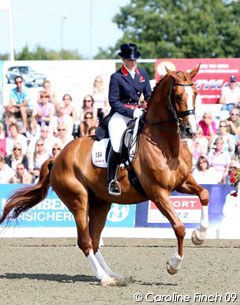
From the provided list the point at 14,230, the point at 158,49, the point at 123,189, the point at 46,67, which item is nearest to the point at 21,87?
the point at 46,67

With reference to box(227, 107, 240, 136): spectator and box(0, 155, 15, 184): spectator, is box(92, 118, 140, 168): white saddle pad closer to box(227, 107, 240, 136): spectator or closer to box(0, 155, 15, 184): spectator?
box(0, 155, 15, 184): spectator

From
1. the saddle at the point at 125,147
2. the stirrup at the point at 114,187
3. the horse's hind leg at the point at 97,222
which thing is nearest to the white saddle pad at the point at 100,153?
the saddle at the point at 125,147

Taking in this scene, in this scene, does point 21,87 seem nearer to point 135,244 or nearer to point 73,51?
point 135,244

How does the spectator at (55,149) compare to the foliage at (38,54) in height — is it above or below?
above

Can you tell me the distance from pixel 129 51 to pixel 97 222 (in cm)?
196

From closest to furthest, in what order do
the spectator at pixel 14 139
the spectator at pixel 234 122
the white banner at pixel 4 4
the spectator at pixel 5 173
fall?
the spectator at pixel 5 173
the spectator at pixel 234 122
the spectator at pixel 14 139
the white banner at pixel 4 4

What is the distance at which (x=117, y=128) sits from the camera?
32.1ft

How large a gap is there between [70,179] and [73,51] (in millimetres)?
108648

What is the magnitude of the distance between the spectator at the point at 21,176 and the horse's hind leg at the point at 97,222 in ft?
18.8

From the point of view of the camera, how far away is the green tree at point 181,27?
5272 centimetres

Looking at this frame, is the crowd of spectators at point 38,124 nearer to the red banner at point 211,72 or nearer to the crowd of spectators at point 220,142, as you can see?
the red banner at point 211,72

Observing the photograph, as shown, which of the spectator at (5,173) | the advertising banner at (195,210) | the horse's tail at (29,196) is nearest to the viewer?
the horse's tail at (29,196)

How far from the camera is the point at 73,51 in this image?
386 feet

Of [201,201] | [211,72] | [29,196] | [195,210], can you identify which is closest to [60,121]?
[211,72]
